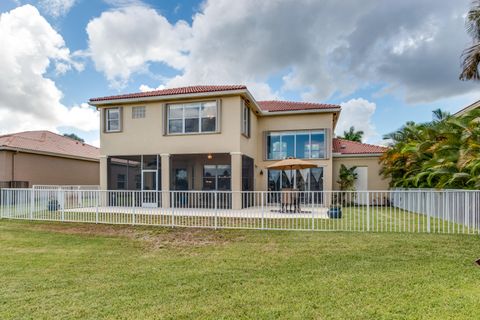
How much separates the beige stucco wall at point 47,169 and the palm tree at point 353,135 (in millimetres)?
29526

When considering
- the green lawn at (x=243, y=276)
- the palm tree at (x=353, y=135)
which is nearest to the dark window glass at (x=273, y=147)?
the green lawn at (x=243, y=276)

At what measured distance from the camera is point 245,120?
1730 cm

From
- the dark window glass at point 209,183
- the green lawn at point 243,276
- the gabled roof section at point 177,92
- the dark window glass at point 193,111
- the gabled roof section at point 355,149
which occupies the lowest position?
the green lawn at point 243,276

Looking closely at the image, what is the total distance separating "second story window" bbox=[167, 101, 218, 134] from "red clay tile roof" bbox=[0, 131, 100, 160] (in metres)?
11.5

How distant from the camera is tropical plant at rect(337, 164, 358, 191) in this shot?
19641 mm

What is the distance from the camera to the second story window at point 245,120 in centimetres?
1666

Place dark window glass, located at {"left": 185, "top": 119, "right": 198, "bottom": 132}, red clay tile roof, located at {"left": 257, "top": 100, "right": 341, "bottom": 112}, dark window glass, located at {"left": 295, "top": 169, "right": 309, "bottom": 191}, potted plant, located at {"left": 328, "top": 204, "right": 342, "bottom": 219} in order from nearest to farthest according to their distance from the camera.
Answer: potted plant, located at {"left": 328, "top": 204, "right": 342, "bottom": 219}, dark window glass, located at {"left": 185, "top": 119, "right": 198, "bottom": 132}, red clay tile roof, located at {"left": 257, "top": 100, "right": 341, "bottom": 112}, dark window glass, located at {"left": 295, "top": 169, "right": 309, "bottom": 191}

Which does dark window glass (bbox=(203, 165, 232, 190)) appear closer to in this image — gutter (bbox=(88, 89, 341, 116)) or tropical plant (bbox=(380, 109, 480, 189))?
gutter (bbox=(88, 89, 341, 116))

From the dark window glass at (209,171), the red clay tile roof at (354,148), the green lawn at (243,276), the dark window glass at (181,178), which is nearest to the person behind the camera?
the green lawn at (243,276)

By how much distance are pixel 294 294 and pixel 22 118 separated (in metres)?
35.0

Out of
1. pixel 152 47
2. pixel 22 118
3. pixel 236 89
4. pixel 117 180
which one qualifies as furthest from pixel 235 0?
pixel 22 118

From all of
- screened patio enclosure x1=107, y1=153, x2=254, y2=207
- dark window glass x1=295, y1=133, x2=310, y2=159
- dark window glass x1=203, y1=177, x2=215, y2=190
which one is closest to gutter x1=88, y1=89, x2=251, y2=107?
screened patio enclosure x1=107, y1=153, x2=254, y2=207

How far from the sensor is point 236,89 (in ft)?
50.5

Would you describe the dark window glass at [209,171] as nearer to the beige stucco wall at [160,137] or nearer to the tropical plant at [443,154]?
the beige stucco wall at [160,137]
